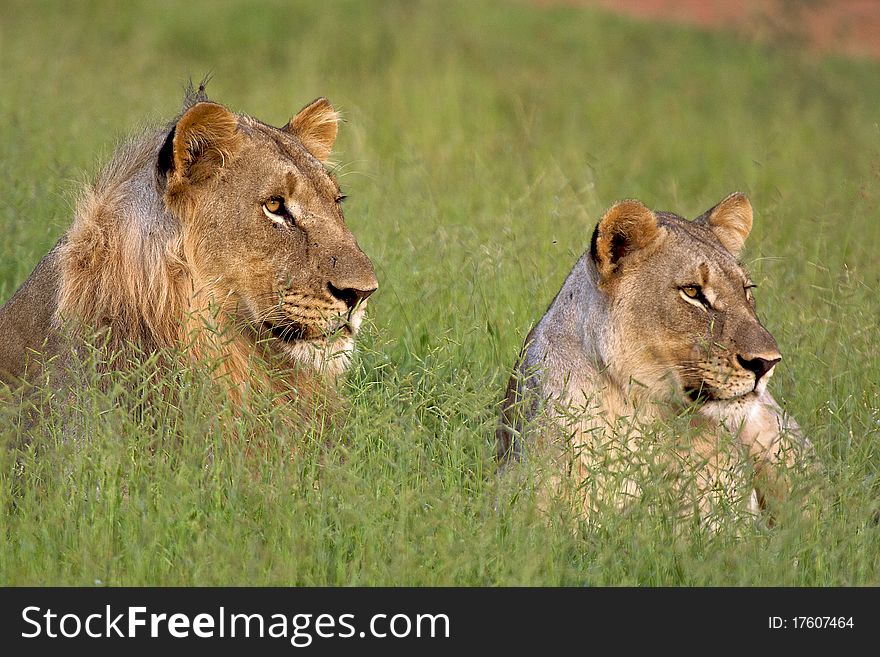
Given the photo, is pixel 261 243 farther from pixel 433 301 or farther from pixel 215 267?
pixel 433 301

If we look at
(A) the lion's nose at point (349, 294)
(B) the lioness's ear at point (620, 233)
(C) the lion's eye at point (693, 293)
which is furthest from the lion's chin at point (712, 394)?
(A) the lion's nose at point (349, 294)

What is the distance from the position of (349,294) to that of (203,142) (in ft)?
2.47

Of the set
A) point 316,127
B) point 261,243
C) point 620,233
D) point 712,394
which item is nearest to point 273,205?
point 261,243

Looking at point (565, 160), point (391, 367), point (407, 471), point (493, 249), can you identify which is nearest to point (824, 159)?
point (565, 160)

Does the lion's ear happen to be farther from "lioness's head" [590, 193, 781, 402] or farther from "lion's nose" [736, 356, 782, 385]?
"lion's nose" [736, 356, 782, 385]

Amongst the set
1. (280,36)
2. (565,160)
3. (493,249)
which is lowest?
(493,249)

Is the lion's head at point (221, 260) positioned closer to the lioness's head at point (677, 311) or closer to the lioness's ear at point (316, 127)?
the lioness's ear at point (316, 127)

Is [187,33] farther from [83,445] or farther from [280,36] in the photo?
[83,445]

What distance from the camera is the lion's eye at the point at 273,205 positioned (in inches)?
179

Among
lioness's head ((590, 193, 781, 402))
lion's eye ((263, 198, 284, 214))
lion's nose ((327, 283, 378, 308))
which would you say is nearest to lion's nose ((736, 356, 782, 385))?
lioness's head ((590, 193, 781, 402))

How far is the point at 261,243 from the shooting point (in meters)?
4.48

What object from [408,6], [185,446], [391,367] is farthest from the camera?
[408,6]

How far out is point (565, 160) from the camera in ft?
36.5

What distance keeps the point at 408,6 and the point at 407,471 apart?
12942mm
